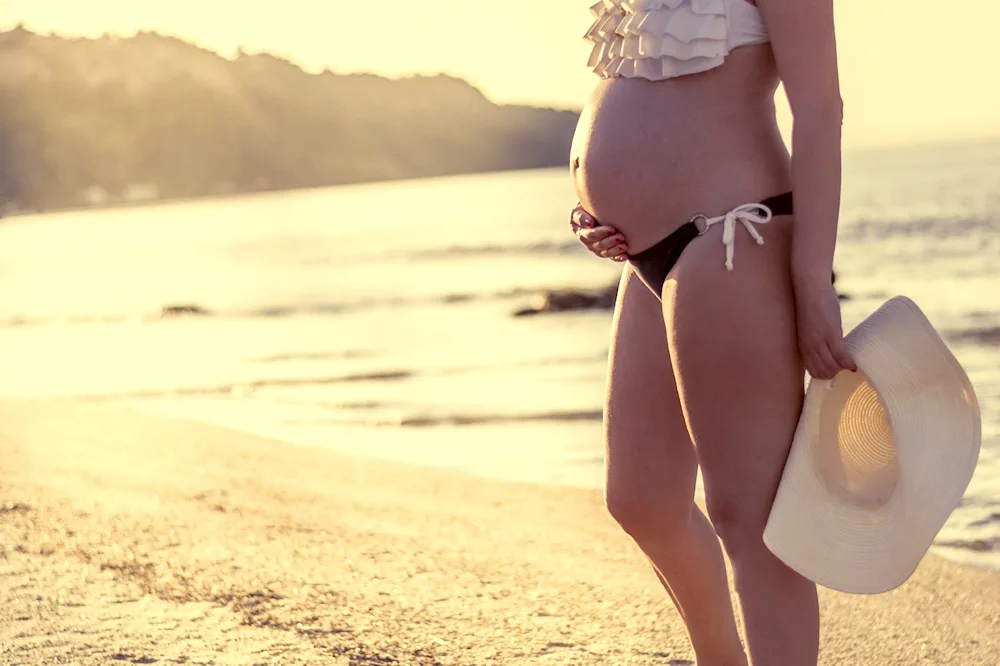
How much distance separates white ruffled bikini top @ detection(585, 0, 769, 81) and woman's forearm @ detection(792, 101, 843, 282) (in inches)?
7.6

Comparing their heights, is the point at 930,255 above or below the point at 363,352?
below

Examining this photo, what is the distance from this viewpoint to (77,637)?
3.34 meters

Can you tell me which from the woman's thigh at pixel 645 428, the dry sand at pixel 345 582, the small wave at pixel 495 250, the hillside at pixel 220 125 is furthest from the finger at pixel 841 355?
the hillside at pixel 220 125

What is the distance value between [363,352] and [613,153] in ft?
45.4

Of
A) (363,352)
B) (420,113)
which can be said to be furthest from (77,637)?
(420,113)

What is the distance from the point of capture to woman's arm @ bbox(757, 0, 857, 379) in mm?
1980

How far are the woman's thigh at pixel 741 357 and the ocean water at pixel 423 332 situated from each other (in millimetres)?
3236

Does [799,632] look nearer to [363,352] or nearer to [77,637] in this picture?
[77,637]

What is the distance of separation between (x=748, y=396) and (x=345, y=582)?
234 cm

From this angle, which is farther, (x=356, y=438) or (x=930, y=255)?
(x=930, y=255)

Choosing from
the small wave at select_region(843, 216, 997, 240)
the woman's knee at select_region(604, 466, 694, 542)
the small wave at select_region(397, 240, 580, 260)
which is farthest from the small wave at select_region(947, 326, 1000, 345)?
the small wave at select_region(397, 240, 580, 260)

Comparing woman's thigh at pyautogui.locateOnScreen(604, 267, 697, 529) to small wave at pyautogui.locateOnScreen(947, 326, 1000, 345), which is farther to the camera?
small wave at pyautogui.locateOnScreen(947, 326, 1000, 345)

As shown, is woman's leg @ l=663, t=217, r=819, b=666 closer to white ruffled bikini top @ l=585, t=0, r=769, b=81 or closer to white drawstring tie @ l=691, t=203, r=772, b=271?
white drawstring tie @ l=691, t=203, r=772, b=271

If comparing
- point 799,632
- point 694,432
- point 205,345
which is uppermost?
point 694,432
